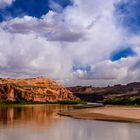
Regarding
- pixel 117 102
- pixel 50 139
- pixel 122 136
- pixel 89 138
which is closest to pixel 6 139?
pixel 50 139

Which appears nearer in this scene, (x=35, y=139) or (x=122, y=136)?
(x=35, y=139)

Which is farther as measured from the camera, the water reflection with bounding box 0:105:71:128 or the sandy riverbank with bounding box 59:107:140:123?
the sandy riverbank with bounding box 59:107:140:123

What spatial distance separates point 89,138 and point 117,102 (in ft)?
515

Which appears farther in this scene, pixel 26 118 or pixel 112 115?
pixel 112 115

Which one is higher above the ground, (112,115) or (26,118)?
(112,115)

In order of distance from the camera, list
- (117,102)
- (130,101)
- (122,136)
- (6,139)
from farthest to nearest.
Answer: (117,102) → (130,101) → (122,136) → (6,139)

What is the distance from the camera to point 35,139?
126ft

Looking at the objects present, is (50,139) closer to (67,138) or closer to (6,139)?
(67,138)

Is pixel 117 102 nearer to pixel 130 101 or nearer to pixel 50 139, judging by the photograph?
pixel 130 101

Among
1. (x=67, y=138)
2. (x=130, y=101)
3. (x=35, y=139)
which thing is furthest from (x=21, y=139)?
(x=130, y=101)

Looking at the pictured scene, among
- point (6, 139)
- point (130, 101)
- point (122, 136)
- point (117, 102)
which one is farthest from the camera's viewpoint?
point (117, 102)

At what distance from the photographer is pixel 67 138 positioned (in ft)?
130

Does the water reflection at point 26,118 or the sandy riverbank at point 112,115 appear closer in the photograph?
the water reflection at point 26,118

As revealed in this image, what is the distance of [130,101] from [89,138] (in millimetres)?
138595
